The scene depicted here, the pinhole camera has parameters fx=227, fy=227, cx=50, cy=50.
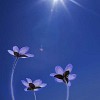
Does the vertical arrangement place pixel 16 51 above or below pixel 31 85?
above

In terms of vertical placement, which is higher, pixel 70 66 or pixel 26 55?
pixel 26 55

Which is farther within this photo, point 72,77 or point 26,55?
point 26,55

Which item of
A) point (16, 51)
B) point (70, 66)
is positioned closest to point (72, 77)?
point (70, 66)

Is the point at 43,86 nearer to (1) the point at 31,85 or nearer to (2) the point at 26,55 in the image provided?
(1) the point at 31,85

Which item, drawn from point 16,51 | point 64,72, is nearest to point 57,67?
point 64,72

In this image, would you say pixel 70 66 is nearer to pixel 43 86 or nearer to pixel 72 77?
pixel 72 77

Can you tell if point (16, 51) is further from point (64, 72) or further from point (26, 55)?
point (64, 72)

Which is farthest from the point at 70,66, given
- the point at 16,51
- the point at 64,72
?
the point at 16,51

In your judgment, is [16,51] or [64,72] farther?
[16,51]
